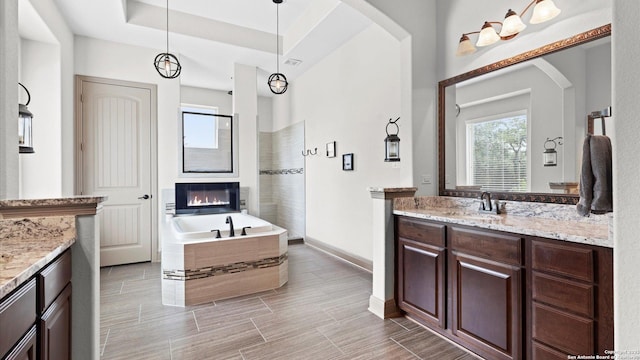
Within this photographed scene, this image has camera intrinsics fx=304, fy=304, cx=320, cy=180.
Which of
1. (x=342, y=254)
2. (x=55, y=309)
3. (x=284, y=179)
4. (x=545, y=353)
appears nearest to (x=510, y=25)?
(x=545, y=353)

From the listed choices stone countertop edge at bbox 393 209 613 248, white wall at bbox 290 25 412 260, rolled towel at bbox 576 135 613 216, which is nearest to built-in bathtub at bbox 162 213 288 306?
white wall at bbox 290 25 412 260

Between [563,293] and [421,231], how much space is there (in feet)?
3.10

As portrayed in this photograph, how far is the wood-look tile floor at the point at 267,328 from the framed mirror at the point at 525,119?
130 centimetres

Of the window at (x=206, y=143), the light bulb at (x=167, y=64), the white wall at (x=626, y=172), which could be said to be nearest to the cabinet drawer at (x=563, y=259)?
the white wall at (x=626, y=172)

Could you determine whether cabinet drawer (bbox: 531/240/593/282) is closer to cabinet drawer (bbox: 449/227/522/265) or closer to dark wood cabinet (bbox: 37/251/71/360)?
cabinet drawer (bbox: 449/227/522/265)

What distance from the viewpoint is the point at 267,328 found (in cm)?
238

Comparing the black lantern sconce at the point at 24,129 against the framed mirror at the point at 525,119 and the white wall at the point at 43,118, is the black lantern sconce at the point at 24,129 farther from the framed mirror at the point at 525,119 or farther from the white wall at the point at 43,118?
the framed mirror at the point at 525,119

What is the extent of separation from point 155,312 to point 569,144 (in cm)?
347

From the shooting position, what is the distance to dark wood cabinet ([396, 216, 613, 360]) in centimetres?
145

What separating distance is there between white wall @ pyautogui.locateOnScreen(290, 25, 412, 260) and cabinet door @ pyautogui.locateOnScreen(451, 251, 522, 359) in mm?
1035

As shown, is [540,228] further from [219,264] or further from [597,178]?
[219,264]

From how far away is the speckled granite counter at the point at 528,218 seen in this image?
1.54 m

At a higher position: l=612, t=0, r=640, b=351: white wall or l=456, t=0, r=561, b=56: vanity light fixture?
l=456, t=0, r=561, b=56: vanity light fixture

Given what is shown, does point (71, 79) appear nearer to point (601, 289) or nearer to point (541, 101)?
point (541, 101)
